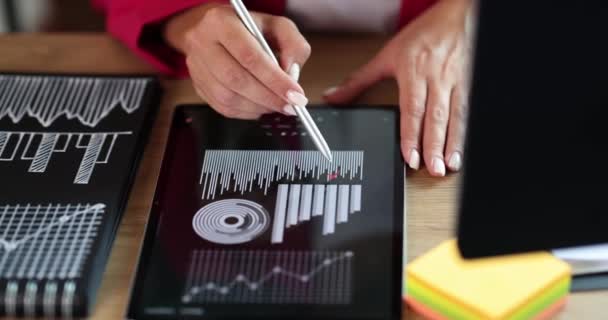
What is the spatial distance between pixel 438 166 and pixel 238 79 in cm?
21

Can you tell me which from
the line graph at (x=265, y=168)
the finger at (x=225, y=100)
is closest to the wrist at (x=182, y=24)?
the finger at (x=225, y=100)

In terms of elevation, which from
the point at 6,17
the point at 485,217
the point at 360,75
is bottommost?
the point at 6,17

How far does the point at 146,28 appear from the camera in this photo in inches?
40.5

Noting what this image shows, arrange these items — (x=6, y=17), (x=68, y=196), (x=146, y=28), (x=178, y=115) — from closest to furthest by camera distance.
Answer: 1. (x=68, y=196)
2. (x=178, y=115)
3. (x=146, y=28)
4. (x=6, y=17)

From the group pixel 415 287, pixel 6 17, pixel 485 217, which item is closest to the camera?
pixel 485 217

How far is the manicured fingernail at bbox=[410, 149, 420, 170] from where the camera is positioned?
833 millimetres

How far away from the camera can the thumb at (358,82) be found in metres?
0.96

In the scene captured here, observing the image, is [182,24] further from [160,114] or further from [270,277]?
[270,277]

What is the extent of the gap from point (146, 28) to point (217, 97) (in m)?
0.20

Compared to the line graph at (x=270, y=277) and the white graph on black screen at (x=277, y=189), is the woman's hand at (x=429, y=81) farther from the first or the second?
the line graph at (x=270, y=277)

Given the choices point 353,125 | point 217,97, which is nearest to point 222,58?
point 217,97

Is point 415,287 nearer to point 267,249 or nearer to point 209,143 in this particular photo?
point 267,249

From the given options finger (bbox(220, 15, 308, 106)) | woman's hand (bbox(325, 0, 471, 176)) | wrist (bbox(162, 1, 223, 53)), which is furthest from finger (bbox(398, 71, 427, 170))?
wrist (bbox(162, 1, 223, 53))

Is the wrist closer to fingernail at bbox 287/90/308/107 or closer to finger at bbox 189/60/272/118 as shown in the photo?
finger at bbox 189/60/272/118
